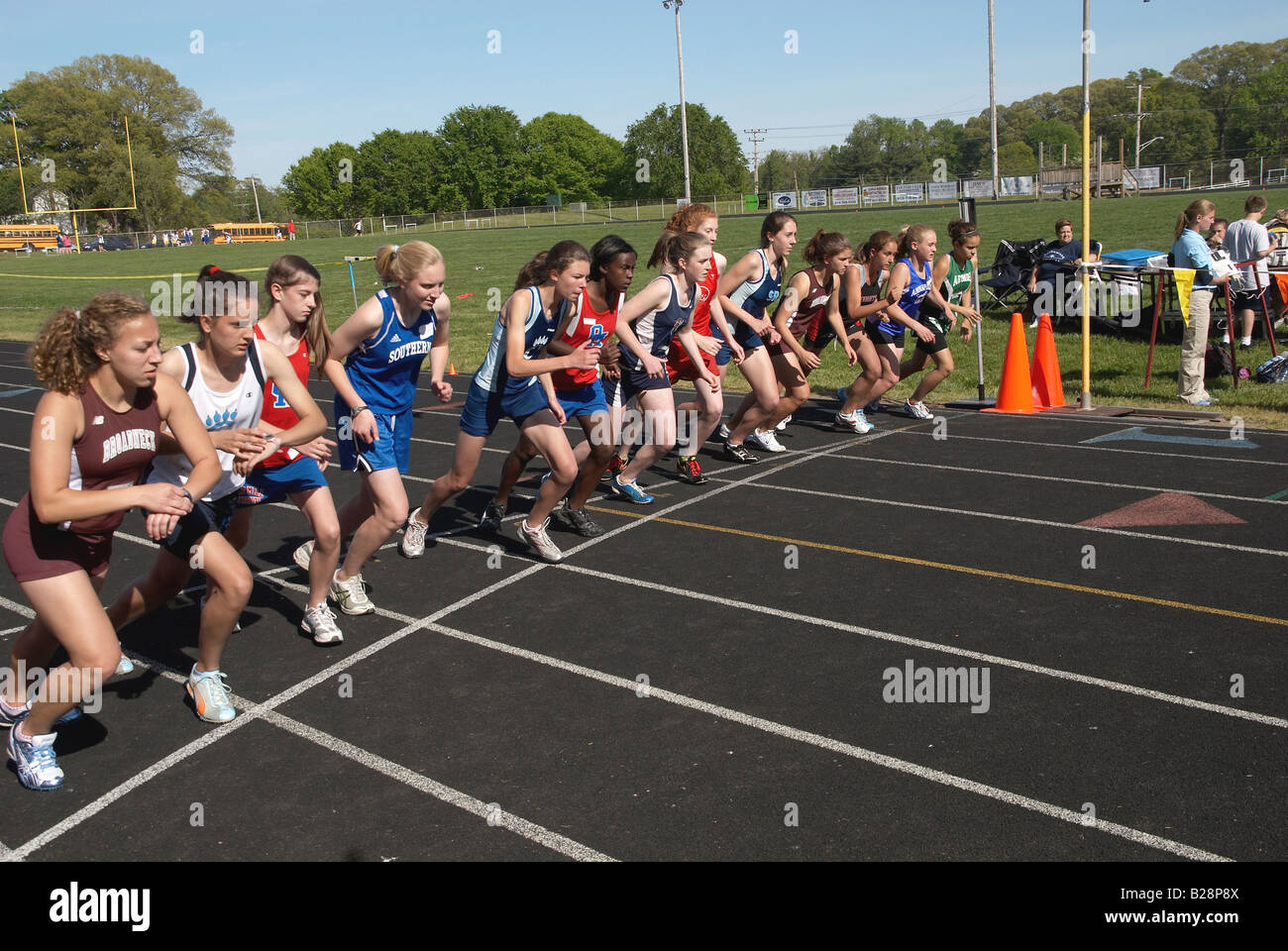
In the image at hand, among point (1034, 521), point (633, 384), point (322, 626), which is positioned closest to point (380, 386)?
point (322, 626)

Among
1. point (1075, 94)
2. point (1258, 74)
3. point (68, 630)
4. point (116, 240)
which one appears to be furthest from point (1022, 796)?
point (1075, 94)

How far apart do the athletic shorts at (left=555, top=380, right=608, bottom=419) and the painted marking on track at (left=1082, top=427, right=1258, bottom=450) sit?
500 cm

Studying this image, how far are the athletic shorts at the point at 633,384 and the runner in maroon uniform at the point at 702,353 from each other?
1.36 feet

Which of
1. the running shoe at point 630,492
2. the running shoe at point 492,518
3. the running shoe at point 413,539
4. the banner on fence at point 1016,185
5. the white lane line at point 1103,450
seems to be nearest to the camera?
the running shoe at point 413,539

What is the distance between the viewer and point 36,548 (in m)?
3.87

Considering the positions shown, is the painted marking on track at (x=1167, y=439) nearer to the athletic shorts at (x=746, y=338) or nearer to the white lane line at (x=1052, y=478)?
the white lane line at (x=1052, y=478)

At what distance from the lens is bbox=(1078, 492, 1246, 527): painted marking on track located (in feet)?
23.5

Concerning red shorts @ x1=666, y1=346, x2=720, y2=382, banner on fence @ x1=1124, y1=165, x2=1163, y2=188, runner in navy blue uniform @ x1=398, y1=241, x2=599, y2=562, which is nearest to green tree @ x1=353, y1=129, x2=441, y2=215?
banner on fence @ x1=1124, y1=165, x2=1163, y2=188

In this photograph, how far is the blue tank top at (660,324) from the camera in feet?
25.6

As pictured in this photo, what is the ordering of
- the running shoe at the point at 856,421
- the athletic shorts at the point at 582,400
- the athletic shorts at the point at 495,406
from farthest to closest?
the running shoe at the point at 856,421
the athletic shorts at the point at 582,400
the athletic shorts at the point at 495,406

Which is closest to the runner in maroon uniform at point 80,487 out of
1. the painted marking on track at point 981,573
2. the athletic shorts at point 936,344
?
the painted marking on track at point 981,573

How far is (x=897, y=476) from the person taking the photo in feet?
28.6

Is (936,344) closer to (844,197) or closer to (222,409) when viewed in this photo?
(222,409)
